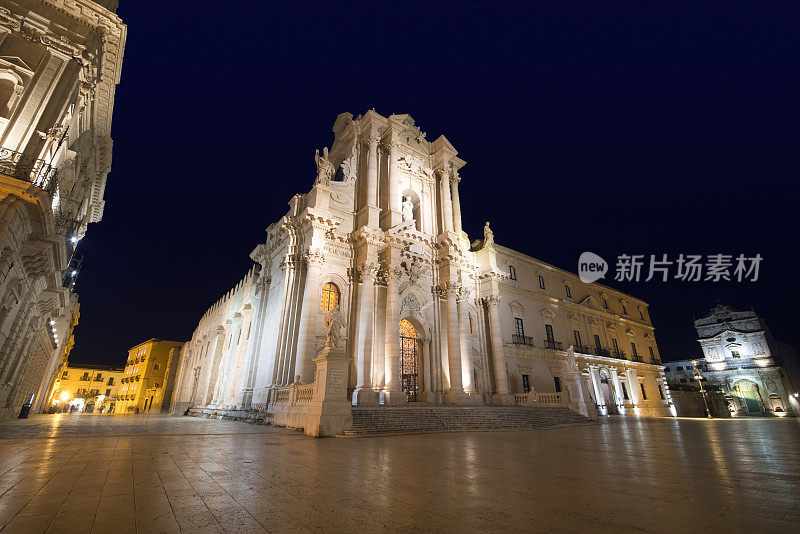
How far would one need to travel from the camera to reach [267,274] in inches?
931

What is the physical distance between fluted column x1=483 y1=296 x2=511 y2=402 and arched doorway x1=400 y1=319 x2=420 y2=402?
5.65 m

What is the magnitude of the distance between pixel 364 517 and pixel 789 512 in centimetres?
380

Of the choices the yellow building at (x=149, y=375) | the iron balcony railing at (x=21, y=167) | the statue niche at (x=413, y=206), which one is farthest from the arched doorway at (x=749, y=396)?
the yellow building at (x=149, y=375)

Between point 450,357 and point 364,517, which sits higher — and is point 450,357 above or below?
above

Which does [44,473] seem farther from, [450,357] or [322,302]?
[450,357]

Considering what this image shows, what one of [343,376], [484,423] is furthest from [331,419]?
[484,423]

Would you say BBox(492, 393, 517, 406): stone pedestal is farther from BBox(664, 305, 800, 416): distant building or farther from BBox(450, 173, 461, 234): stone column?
BBox(664, 305, 800, 416): distant building

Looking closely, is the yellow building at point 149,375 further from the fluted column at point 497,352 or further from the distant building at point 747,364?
the distant building at point 747,364

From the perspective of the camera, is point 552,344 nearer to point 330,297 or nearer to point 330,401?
point 330,297

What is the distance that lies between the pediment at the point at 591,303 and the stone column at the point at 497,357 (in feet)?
50.0

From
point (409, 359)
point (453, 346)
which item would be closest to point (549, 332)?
point (453, 346)

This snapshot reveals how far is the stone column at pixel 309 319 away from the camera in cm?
1731

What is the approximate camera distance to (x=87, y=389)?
7012 cm

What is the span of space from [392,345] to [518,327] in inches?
582
